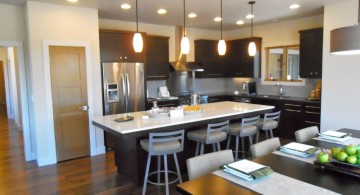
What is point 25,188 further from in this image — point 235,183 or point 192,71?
point 192,71

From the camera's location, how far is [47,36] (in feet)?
15.1

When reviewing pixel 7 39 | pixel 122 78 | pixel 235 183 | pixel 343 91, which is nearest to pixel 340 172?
pixel 235 183

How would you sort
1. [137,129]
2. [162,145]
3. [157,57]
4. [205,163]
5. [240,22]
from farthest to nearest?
[240,22], [157,57], [162,145], [137,129], [205,163]

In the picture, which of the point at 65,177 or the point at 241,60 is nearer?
the point at 65,177

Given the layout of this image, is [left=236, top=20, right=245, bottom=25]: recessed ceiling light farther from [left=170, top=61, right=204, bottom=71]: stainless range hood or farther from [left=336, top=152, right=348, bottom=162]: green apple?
[left=336, top=152, right=348, bottom=162]: green apple

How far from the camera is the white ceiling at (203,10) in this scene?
15.4 ft

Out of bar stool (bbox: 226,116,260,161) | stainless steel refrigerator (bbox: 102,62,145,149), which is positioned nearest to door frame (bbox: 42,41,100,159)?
stainless steel refrigerator (bbox: 102,62,145,149)

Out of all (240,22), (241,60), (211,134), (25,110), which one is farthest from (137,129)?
(241,60)

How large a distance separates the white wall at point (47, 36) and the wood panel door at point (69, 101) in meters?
0.14

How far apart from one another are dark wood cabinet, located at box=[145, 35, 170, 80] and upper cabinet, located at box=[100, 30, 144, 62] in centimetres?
51

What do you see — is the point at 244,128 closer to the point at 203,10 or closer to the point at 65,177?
the point at 203,10

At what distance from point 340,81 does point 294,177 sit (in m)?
3.82

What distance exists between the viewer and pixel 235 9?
208 inches

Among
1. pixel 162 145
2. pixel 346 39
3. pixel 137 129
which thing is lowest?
pixel 162 145
